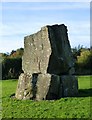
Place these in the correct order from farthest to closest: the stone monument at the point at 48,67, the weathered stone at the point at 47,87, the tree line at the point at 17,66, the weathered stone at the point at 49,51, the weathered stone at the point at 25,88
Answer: the tree line at the point at 17,66, the weathered stone at the point at 49,51, the weathered stone at the point at 25,88, the stone monument at the point at 48,67, the weathered stone at the point at 47,87

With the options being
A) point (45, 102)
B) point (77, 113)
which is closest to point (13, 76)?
point (45, 102)

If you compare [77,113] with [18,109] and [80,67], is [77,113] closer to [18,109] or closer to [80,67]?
[18,109]

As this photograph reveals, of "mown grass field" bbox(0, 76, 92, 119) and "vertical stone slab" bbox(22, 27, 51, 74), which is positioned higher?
"vertical stone slab" bbox(22, 27, 51, 74)

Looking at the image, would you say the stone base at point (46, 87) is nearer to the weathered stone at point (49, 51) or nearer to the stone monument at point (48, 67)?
the stone monument at point (48, 67)

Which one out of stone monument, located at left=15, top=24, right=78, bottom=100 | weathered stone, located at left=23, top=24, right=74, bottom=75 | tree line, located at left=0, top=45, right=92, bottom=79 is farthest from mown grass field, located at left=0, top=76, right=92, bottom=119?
tree line, located at left=0, top=45, right=92, bottom=79

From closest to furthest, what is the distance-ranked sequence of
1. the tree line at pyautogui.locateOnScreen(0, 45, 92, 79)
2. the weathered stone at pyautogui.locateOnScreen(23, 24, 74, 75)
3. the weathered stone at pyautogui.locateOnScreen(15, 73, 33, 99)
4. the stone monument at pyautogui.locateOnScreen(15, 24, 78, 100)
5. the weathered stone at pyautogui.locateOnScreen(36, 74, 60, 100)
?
the weathered stone at pyautogui.locateOnScreen(36, 74, 60, 100), the stone monument at pyautogui.locateOnScreen(15, 24, 78, 100), the weathered stone at pyautogui.locateOnScreen(15, 73, 33, 99), the weathered stone at pyautogui.locateOnScreen(23, 24, 74, 75), the tree line at pyautogui.locateOnScreen(0, 45, 92, 79)

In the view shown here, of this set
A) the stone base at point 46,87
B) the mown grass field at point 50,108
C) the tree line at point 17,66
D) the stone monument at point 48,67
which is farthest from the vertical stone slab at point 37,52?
the tree line at point 17,66

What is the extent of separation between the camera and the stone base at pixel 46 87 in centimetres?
1305

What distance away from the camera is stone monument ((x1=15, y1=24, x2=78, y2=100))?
13180 mm

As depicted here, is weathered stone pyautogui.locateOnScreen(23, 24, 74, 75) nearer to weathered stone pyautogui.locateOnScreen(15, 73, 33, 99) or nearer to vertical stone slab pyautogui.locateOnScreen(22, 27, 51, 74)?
vertical stone slab pyautogui.locateOnScreen(22, 27, 51, 74)

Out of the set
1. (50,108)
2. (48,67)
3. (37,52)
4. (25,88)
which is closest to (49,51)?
(48,67)

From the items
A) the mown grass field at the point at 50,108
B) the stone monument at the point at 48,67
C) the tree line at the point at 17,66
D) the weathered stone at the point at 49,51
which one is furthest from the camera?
the tree line at the point at 17,66

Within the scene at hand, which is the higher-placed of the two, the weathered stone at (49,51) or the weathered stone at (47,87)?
the weathered stone at (49,51)

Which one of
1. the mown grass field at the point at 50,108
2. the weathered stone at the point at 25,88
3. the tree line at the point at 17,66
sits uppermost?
the tree line at the point at 17,66
